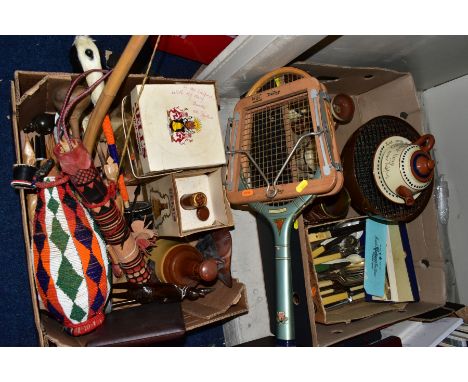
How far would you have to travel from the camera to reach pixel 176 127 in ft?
4.01

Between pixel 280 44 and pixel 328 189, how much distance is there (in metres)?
0.38

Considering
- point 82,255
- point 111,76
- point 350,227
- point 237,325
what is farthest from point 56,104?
point 350,227

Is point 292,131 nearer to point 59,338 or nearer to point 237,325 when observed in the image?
point 237,325

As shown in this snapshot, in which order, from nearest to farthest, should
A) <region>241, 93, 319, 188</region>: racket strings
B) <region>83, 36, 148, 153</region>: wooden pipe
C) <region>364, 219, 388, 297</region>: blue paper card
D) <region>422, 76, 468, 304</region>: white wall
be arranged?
<region>83, 36, 148, 153</region>: wooden pipe → <region>241, 93, 319, 188</region>: racket strings → <region>364, 219, 388, 297</region>: blue paper card → <region>422, 76, 468, 304</region>: white wall

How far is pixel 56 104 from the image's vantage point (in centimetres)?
121

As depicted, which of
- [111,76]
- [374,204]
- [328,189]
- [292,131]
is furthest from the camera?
[374,204]

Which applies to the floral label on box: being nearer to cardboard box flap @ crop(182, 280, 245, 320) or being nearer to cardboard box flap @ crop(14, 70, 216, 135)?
cardboard box flap @ crop(14, 70, 216, 135)

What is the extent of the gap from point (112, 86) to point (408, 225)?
3.67ft

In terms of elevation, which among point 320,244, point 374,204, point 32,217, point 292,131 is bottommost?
point 320,244

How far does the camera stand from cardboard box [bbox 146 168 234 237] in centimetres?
130

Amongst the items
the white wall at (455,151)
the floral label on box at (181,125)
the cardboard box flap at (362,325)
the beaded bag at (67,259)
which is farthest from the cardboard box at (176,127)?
the white wall at (455,151)

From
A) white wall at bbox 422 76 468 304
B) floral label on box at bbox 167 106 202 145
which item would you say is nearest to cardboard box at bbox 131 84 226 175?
floral label on box at bbox 167 106 202 145

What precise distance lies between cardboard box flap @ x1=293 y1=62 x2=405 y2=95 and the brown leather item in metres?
0.77

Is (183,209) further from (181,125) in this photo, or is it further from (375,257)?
(375,257)
